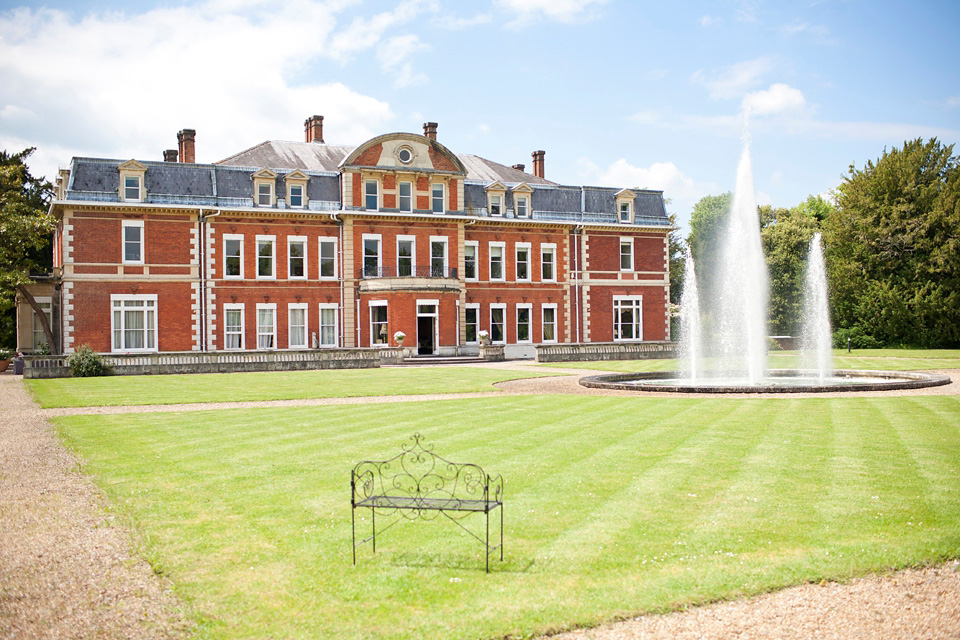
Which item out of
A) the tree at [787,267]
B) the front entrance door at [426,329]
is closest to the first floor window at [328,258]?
the front entrance door at [426,329]

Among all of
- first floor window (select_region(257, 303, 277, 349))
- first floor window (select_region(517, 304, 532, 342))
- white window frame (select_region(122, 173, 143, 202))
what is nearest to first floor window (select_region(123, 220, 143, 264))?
white window frame (select_region(122, 173, 143, 202))

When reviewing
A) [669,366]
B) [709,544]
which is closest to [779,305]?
[669,366]

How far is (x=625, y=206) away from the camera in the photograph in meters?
48.3

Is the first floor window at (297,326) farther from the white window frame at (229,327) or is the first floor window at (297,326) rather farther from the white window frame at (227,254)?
the white window frame at (227,254)

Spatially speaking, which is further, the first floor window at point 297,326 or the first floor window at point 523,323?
the first floor window at point 523,323

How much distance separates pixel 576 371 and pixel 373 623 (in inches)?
973

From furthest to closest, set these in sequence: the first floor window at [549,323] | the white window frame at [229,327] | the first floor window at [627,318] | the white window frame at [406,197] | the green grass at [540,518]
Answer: the first floor window at [627,318] → the first floor window at [549,323] → the white window frame at [406,197] → the white window frame at [229,327] → the green grass at [540,518]

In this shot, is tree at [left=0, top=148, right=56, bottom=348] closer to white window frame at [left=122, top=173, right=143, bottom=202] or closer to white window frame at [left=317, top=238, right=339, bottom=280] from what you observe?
white window frame at [left=122, top=173, right=143, bottom=202]

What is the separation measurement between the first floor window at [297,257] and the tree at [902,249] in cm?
3390

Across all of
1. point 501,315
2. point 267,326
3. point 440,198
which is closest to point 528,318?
point 501,315

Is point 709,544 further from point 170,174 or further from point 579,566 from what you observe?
point 170,174

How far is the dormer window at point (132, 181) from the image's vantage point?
123 ft

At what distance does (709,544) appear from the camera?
714 centimetres

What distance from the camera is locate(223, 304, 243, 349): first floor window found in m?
39.6
